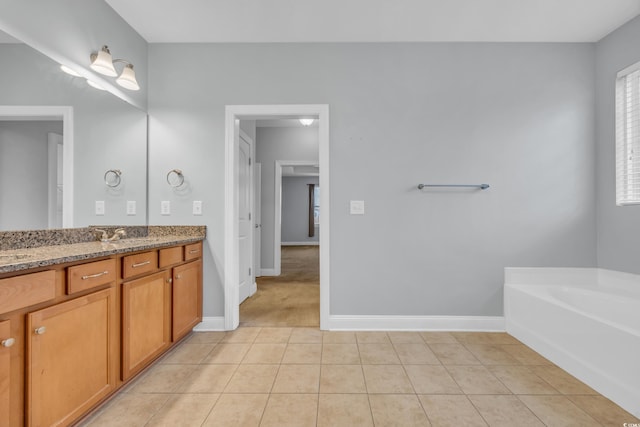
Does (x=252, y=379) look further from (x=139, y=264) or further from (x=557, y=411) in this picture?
(x=557, y=411)

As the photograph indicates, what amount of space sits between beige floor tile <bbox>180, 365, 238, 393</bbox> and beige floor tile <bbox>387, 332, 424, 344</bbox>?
127 centimetres

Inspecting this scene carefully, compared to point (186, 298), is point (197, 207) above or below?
above

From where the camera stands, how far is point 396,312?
2.76 metres

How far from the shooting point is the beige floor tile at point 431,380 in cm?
184

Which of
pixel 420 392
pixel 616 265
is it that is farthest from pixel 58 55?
pixel 616 265

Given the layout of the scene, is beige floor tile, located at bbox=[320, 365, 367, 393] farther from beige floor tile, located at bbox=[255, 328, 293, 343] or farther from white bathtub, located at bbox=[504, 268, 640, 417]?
white bathtub, located at bbox=[504, 268, 640, 417]

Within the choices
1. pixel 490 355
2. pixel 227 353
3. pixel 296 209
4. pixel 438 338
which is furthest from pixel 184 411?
pixel 296 209

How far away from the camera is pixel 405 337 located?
8.55ft

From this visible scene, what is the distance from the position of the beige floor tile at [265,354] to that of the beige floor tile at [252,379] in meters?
0.09

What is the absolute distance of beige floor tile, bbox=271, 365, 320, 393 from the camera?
1846mm

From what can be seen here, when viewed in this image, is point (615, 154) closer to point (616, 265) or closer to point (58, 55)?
point (616, 265)

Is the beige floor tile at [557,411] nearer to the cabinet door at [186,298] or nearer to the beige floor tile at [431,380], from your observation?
the beige floor tile at [431,380]

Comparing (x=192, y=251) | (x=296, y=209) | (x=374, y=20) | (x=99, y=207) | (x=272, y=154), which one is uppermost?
(x=374, y=20)

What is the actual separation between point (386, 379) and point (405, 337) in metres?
0.72
